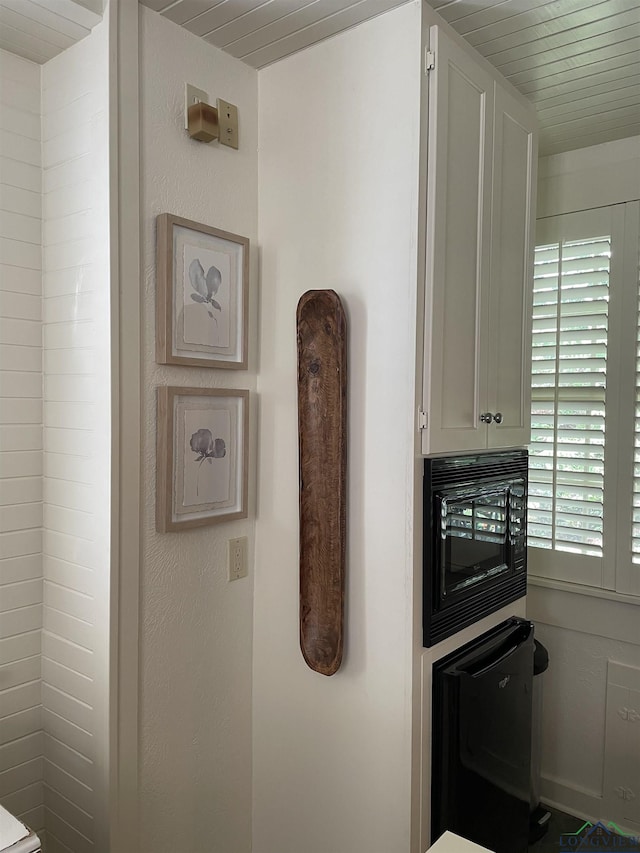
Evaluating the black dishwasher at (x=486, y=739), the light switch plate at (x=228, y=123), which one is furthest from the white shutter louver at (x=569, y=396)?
the light switch plate at (x=228, y=123)

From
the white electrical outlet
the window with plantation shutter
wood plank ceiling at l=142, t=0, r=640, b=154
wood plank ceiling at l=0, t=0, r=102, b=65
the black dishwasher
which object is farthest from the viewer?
the window with plantation shutter

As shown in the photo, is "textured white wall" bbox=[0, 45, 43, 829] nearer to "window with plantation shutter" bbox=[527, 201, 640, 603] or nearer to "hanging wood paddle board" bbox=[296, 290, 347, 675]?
"hanging wood paddle board" bbox=[296, 290, 347, 675]

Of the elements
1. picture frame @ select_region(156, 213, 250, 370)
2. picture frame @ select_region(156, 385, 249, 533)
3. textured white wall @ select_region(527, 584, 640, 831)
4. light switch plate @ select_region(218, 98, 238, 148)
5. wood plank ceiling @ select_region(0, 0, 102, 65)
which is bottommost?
textured white wall @ select_region(527, 584, 640, 831)

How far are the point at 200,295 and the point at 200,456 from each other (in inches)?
16.6

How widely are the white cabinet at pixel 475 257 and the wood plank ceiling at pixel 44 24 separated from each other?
814 mm

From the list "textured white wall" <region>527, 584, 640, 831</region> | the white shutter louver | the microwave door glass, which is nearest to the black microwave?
the microwave door glass

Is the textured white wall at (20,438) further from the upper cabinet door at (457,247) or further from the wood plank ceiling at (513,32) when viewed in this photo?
the upper cabinet door at (457,247)

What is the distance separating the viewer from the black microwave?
1659 millimetres

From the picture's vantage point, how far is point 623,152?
2.36 metres

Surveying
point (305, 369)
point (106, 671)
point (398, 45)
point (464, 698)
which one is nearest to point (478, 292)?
point (305, 369)

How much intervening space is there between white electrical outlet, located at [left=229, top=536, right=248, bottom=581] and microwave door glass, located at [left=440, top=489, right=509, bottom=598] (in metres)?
0.58

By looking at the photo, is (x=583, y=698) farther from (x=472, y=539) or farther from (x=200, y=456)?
(x=200, y=456)

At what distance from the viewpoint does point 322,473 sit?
1.74 m

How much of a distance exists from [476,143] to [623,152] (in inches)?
35.8
